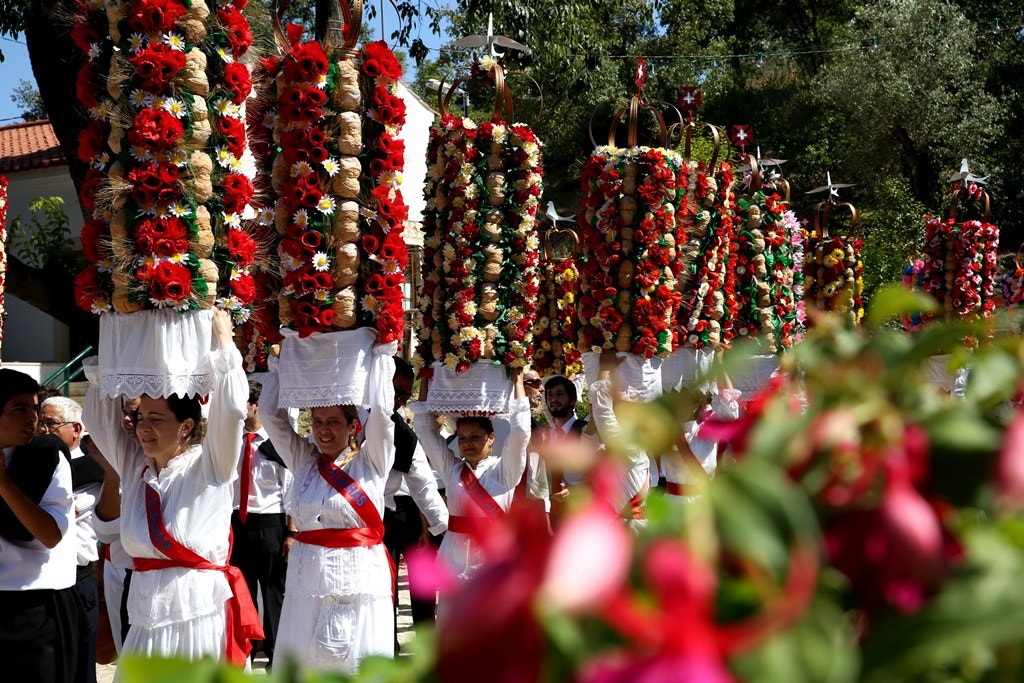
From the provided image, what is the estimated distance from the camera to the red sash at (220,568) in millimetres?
Result: 4465

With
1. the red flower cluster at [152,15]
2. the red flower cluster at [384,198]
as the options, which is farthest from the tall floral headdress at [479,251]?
the red flower cluster at [152,15]

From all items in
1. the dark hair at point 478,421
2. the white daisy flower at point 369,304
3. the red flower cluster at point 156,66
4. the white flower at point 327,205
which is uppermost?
the red flower cluster at point 156,66

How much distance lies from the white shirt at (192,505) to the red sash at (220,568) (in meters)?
0.02

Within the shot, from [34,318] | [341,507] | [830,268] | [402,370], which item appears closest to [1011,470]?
[341,507]

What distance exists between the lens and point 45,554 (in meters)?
4.98

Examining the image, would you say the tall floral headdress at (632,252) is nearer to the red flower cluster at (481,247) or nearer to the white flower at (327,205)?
the red flower cluster at (481,247)

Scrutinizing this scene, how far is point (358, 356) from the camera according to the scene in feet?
16.9

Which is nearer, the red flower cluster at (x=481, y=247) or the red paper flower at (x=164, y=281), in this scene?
the red paper flower at (x=164, y=281)

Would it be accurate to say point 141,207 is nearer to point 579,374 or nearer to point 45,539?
point 45,539

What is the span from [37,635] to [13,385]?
1.10 meters

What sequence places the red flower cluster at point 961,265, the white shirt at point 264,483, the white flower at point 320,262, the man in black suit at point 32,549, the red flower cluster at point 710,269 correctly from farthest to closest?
1. the red flower cluster at point 961,265
2. the red flower cluster at point 710,269
3. the white shirt at point 264,483
4. the white flower at point 320,262
5. the man in black suit at point 32,549

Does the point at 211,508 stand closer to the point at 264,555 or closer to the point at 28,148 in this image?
the point at 264,555

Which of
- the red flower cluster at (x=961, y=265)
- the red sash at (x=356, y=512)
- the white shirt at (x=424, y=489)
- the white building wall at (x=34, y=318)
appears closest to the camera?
the red sash at (x=356, y=512)

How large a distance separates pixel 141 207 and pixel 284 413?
5.13ft
